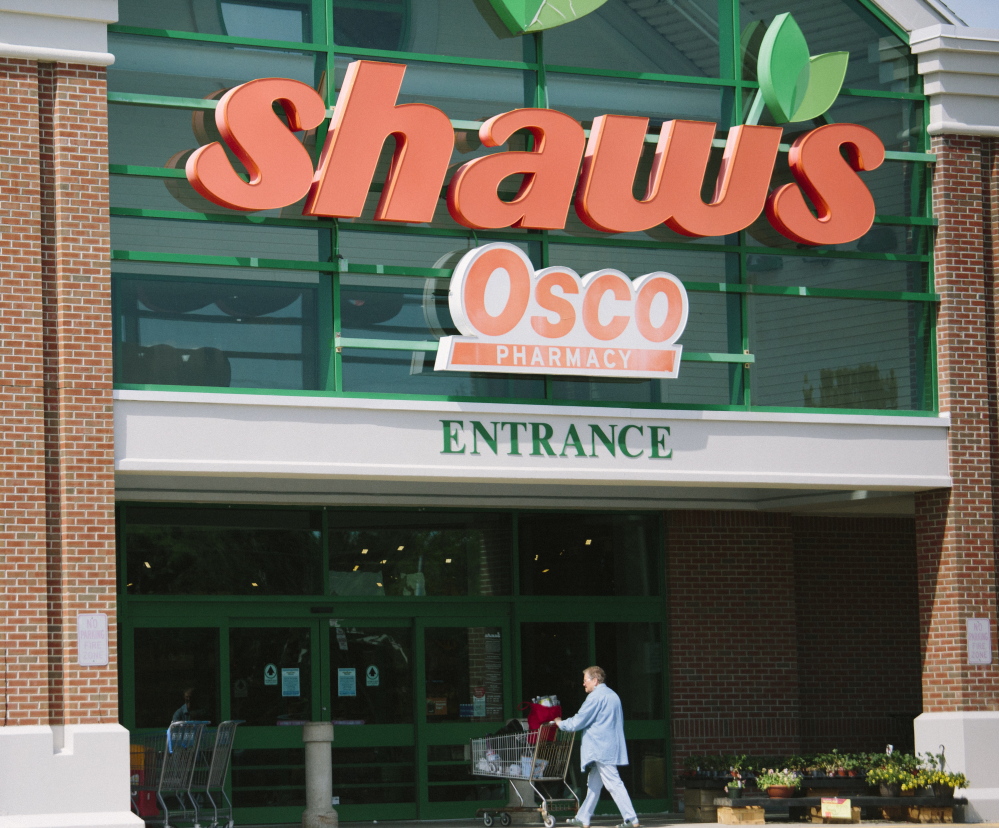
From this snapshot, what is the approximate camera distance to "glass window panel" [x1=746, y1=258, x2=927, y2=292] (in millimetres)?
17766

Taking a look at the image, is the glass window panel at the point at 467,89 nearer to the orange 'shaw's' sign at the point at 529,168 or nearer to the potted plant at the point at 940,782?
the orange 'shaw's' sign at the point at 529,168

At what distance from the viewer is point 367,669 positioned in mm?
18500

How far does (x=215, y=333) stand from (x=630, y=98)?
554cm

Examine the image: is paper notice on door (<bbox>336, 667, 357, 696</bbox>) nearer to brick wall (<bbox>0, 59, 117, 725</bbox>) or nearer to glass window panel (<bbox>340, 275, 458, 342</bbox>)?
brick wall (<bbox>0, 59, 117, 725</bbox>)

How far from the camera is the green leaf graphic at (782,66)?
57.0 feet

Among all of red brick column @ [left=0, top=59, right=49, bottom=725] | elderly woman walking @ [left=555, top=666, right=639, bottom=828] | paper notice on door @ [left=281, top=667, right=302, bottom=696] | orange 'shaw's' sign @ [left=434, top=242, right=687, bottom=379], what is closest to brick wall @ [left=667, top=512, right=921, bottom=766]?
elderly woman walking @ [left=555, top=666, right=639, bottom=828]

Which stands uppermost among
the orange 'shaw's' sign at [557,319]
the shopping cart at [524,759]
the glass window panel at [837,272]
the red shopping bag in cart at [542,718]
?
the glass window panel at [837,272]

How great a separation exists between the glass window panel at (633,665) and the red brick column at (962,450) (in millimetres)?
3446

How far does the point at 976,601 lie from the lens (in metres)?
17.8

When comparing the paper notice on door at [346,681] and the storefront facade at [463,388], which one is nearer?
the storefront facade at [463,388]

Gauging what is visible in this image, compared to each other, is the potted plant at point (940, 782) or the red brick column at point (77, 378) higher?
the red brick column at point (77, 378)

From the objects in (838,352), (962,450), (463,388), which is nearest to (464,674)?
(463,388)

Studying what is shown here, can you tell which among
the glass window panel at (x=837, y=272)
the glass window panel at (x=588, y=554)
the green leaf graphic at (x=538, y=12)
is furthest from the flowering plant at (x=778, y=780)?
the green leaf graphic at (x=538, y=12)

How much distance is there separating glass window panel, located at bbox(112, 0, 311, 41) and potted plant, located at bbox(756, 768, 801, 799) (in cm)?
950
